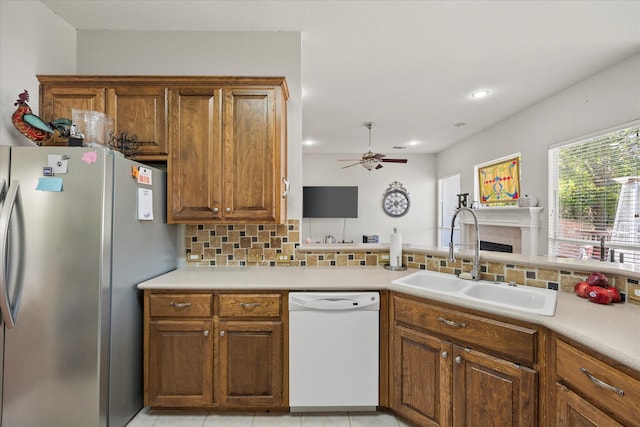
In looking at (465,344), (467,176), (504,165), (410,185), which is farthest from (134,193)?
(410,185)

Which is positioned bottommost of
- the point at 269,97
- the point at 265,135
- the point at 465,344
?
the point at 465,344

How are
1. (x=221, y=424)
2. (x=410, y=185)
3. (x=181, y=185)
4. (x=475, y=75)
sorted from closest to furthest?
(x=221, y=424)
(x=181, y=185)
(x=475, y=75)
(x=410, y=185)

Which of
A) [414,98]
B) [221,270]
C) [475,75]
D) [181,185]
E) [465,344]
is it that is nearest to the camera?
[465,344]

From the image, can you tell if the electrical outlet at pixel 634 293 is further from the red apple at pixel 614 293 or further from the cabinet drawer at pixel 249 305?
the cabinet drawer at pixel 249 305

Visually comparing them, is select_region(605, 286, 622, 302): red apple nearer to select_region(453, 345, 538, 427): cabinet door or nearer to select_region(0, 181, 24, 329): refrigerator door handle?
Result: select_region(453, 345, 538, 427): cabinet door

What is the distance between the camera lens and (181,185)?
82.1 inches

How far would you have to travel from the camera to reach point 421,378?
164 centimetres

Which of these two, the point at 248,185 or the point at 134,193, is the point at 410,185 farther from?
the point at 134,193

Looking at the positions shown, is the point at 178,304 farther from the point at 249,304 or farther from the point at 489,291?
the point at 489,291

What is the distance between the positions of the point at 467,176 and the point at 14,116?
6061 millimetres

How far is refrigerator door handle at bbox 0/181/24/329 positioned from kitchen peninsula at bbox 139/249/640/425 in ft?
1.85

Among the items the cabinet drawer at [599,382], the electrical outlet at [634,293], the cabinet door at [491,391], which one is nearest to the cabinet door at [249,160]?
the cabinet door at [491,391]

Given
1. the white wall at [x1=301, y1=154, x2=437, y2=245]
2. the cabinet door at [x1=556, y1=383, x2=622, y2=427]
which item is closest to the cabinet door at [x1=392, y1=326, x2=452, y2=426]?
the cabinet door at [x1=556, y1=383, x2=622, y2=427]

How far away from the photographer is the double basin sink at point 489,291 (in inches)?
57.1
